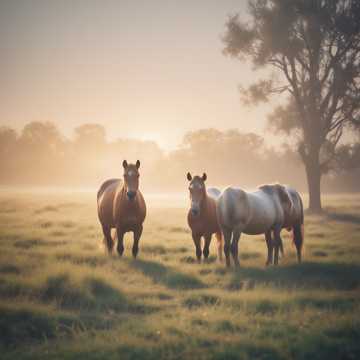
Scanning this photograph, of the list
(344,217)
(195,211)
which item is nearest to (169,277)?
(195,211)

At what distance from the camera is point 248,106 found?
2625 cm

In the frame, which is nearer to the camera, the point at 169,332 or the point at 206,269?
the point at 169,332

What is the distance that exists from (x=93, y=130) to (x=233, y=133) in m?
32.3

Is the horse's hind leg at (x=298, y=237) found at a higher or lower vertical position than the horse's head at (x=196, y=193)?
lower

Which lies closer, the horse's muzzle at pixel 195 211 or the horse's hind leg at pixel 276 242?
the horse's muzzle at pixel 195 211

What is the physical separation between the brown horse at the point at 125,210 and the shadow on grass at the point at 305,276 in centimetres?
326

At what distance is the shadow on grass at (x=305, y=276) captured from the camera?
26.5ft

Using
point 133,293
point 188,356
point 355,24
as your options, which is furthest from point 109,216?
point 355,24

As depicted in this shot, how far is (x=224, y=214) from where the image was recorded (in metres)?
9.83

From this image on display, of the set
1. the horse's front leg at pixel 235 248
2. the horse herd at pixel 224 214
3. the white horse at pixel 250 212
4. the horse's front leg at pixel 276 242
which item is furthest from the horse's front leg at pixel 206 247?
the horse's front leg at pixel 276 242

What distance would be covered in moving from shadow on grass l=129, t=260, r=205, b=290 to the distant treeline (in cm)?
6048

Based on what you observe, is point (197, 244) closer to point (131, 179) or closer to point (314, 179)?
point (131, 179)

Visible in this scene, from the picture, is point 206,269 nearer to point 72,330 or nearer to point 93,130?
point 72,330

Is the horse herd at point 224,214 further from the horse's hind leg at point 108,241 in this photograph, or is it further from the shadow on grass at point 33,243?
the shadow on grass at point 33,243
